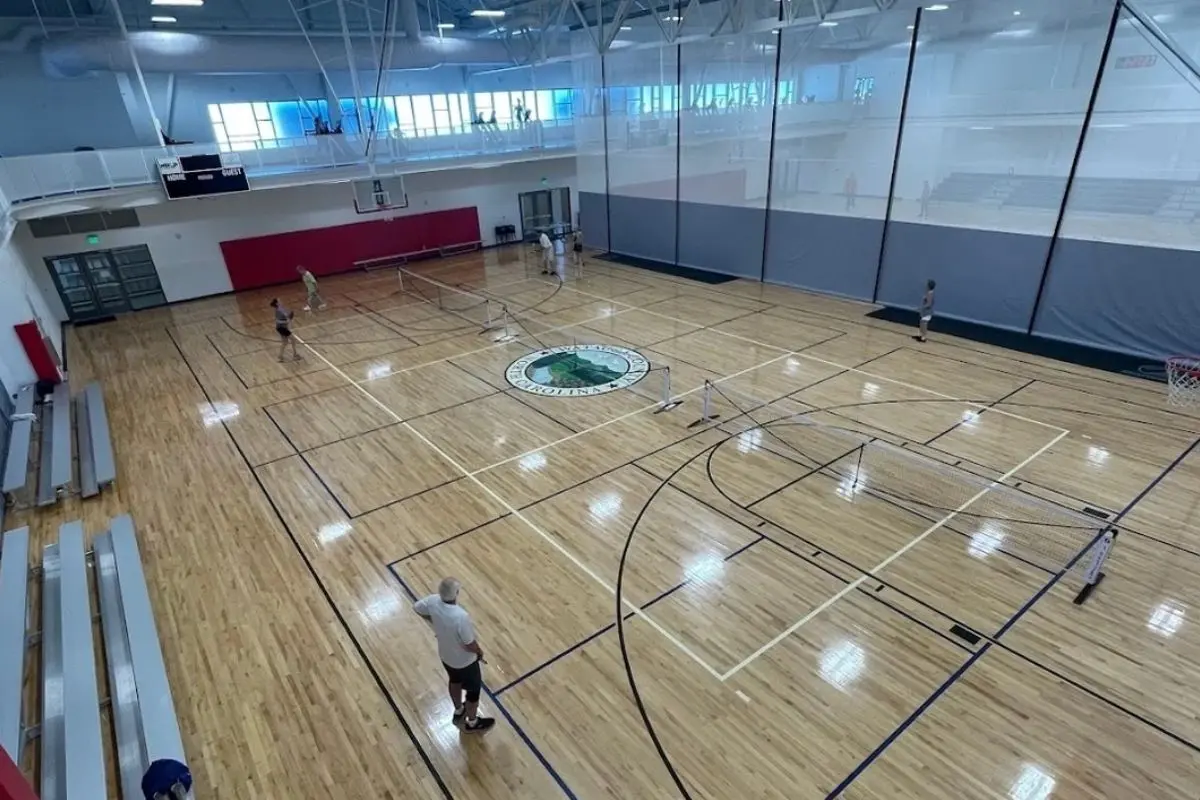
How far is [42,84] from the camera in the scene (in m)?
18.2

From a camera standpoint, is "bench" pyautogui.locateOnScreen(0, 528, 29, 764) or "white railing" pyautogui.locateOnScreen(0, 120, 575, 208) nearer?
"bench" pyautogui.locateOnScreen(0, 528, 29, 764)

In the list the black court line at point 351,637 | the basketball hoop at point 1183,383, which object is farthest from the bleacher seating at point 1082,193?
the black court line at point 351,637

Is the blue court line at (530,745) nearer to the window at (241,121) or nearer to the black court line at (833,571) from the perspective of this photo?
the black court line at (833,571)

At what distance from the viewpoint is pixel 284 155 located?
17.8 meters

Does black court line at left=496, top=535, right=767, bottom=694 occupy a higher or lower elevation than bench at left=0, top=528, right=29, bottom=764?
lower

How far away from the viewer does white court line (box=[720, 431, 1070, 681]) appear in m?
5.95

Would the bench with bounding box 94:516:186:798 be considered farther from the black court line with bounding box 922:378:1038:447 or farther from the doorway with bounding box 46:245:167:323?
the doorway with bounding box 46:245:167:323

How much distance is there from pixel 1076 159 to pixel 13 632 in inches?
698

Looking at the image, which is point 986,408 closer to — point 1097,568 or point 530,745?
point 1097,568

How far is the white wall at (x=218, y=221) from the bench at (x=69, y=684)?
1402 cm

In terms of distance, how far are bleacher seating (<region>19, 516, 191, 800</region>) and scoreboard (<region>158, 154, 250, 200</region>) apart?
11.6 metres

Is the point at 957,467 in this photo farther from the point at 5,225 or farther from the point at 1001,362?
the point at 5,225

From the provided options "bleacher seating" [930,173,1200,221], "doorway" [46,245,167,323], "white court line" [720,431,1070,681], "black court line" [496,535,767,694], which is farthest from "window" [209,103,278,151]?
"white court line" [720,431,1070,681]

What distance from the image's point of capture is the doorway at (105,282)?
1756 centimetres
